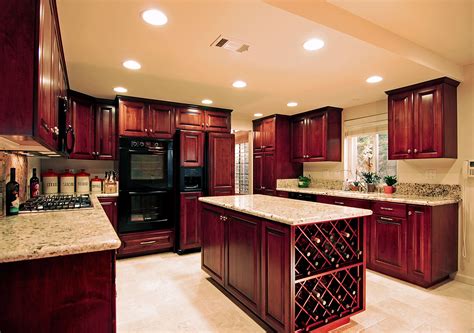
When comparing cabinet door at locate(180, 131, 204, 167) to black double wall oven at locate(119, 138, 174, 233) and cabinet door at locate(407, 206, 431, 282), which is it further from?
cabinet door at locate(407, 206, 431, 282)

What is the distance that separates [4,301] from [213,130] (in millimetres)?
3564

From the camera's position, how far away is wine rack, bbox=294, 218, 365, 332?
1.88 m

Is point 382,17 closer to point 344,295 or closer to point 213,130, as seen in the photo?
point 344,295

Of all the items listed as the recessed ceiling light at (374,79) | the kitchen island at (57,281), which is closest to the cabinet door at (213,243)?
the kitchen island at (57,281)

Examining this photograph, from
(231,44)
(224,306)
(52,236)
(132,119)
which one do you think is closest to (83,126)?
(132,119)

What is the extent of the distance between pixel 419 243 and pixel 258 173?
3064 millimetres

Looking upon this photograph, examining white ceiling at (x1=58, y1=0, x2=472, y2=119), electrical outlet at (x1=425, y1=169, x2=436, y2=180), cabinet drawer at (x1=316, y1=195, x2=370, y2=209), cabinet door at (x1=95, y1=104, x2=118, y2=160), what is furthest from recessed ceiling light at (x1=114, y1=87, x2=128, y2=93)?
electrical outlet at (x1=425, y1=169, x2=436, y2=180)

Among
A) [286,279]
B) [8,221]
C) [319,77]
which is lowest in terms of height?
[286,279]

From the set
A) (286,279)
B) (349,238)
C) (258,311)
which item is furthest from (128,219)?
(349,238)

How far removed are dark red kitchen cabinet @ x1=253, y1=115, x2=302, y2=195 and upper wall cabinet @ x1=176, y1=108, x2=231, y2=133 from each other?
3.30 feet

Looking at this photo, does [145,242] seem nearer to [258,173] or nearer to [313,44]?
[258,173]

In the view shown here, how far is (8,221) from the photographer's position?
1636 mm

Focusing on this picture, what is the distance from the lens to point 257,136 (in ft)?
18.0

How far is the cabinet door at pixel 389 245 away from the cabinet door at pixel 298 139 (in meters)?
1.96
